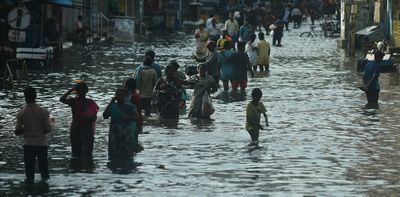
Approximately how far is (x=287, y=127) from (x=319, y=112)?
3.09m

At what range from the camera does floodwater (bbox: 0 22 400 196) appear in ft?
51.3

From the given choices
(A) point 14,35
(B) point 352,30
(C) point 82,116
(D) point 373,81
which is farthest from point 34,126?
(B) point 352,30

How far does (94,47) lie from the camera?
52.8 m

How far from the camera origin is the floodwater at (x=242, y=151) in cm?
1565

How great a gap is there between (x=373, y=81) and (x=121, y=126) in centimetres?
991

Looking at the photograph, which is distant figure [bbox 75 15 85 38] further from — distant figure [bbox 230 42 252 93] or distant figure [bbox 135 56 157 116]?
distant figure [bbox 135 56 157 116]

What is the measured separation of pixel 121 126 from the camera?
1839 cm

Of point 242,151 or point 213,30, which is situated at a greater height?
point 213,30

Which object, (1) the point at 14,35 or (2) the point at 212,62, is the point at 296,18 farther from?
(2) the point at 212,62

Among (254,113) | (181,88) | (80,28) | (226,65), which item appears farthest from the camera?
(80,28)

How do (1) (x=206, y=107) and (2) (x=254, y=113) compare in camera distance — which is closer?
(2) (x=254, y=113)

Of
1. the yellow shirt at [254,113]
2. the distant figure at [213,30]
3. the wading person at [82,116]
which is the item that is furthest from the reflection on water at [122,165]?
the distant figure at [213,30]

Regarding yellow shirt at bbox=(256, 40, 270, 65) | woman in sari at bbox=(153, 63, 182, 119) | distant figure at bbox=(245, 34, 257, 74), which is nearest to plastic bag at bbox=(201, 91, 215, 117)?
woman in sari at bbox=(153, 63, 182, 119)

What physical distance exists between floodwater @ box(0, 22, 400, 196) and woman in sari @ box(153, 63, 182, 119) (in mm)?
305
